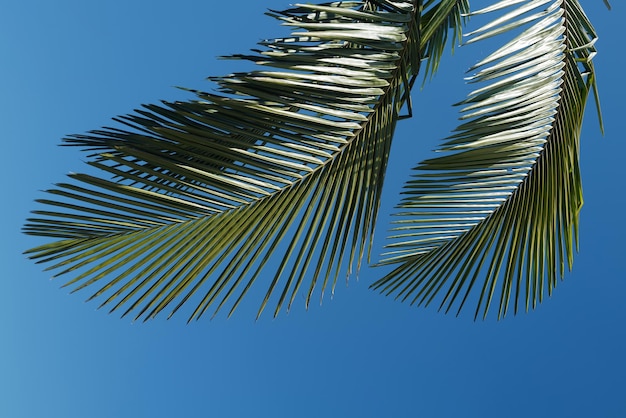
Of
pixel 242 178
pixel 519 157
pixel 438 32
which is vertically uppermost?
pixel 438 32

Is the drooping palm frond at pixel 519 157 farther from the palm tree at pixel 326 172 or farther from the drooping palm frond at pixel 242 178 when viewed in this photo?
the drooping palm frond at pixel 242 178

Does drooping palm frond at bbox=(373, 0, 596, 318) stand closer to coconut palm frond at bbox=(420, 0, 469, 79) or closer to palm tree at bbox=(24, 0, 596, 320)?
palm tree at bbox=(24, 0, 596, 320)

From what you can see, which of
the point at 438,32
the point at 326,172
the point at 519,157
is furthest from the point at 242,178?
the point at 438,32

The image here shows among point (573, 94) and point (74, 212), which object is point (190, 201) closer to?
point (74, 212)

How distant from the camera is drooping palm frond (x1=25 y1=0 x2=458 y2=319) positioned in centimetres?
109

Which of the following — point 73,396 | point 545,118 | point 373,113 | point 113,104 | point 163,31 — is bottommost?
point 73,396

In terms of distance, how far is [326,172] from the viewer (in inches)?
50.6

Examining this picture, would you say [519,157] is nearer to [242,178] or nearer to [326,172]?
[326,172]

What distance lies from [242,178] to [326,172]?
0.50 feet

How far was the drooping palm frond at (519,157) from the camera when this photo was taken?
5.47 ft

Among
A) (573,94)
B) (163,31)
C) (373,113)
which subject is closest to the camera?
(373,113)

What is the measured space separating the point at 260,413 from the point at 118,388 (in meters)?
1.99

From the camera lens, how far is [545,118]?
5.65ft

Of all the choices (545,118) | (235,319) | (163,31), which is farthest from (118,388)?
(545,118)
